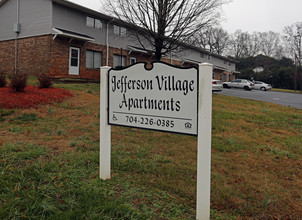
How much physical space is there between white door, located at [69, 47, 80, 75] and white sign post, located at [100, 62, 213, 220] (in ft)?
51.7

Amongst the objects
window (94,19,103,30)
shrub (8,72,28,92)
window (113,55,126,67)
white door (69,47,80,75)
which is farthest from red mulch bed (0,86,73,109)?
window (113,55,126,67)

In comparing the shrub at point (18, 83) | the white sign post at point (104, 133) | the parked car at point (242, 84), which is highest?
the parked car at point (242, 84)

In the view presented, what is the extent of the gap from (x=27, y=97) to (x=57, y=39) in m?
10.2

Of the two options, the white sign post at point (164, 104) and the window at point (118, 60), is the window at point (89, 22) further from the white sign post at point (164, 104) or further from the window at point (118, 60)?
the white sign post at point (164, 104)

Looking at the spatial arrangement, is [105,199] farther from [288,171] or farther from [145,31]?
[145,31]

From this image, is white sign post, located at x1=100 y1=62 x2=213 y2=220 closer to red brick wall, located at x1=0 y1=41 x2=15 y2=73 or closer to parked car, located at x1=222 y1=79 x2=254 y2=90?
red brick wall, located at x1=0 y1=41 x2=15 y2=73

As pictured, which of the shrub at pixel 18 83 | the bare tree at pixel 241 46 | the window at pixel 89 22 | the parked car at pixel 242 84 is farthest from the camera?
the bare tree at pixel 241 46

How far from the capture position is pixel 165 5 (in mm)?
12117

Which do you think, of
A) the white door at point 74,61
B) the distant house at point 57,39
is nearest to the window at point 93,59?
the distant house at point 57,39

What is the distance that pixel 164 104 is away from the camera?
2857 mm

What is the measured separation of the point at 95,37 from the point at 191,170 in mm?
18014

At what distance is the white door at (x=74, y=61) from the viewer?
18.0 meters

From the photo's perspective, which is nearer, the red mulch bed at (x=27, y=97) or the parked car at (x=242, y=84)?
the red mulch bed at (x=27, y=97)

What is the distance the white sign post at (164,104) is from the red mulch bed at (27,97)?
4992 millimetres
